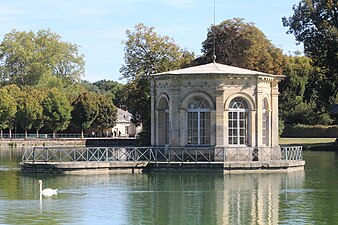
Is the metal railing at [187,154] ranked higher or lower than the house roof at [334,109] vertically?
lower

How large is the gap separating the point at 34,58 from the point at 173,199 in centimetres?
8477

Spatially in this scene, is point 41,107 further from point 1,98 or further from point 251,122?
point 251,122

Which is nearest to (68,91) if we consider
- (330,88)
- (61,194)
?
(330,88)

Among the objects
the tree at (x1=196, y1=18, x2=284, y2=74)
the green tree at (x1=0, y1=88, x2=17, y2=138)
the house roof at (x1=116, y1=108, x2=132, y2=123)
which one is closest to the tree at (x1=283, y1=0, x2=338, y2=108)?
the tree at (x1=196, y1=18, x2=284, y2=74)

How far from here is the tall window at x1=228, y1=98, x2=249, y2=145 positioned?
1567 inches

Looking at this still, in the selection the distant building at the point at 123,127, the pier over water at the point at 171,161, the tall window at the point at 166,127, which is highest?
the distant building at the point at 123,127

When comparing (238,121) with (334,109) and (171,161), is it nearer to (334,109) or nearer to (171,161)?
(171,161)

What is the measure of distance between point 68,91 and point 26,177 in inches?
3086

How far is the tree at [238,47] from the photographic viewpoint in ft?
209

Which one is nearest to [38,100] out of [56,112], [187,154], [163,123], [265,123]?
[56,112]

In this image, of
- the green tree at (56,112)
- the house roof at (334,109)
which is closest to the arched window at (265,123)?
the house roof at (334,109)

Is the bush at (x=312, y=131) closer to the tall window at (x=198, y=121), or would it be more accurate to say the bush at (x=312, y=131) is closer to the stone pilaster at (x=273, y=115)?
the stone pilaster at (x=273, y=115)

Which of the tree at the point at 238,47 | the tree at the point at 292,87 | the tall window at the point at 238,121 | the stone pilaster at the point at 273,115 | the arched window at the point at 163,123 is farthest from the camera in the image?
the tree at the point at 292,87

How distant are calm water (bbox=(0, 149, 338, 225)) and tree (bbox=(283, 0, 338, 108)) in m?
22.3
